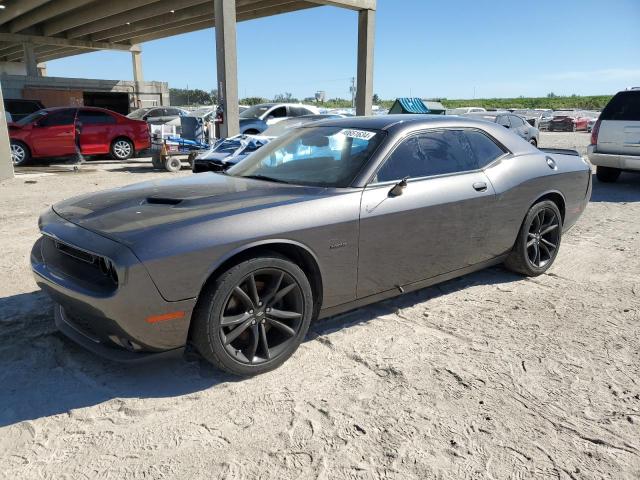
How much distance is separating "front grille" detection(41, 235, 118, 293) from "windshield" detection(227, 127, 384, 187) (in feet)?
4.64

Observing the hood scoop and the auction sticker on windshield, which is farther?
the auction sticker on windshield

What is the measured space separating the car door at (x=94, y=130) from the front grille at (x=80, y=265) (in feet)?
39.4

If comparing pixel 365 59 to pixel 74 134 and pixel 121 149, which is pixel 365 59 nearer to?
pixel 121 149

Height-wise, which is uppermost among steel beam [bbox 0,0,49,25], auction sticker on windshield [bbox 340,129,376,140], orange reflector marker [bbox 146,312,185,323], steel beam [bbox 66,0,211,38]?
steel beam [bbox 0,0,49,25]

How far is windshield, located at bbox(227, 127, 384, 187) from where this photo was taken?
11.5 ft

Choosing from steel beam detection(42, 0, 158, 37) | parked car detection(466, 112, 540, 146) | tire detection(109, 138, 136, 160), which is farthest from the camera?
steel beam detection(42, 0, 158, 37)

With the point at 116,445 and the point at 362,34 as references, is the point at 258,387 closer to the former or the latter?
the point at 116,445

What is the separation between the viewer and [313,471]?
220cm

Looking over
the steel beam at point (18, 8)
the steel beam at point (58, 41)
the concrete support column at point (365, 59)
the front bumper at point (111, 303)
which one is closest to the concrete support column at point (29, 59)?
the steel beam at point (58, 41)

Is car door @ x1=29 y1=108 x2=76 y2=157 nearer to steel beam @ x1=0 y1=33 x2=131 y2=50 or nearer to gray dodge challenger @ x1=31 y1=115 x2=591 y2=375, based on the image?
gray dodge challenger @ x1=31 y1=115 x2=591 y2=375

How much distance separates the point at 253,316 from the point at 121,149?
13.1 m

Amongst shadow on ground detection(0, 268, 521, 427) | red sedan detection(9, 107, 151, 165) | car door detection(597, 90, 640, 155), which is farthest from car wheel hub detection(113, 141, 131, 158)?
car door detection(597, 90, 640, 155)

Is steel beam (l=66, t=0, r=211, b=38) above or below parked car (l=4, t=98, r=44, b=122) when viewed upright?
above

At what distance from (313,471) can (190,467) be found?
534mm
